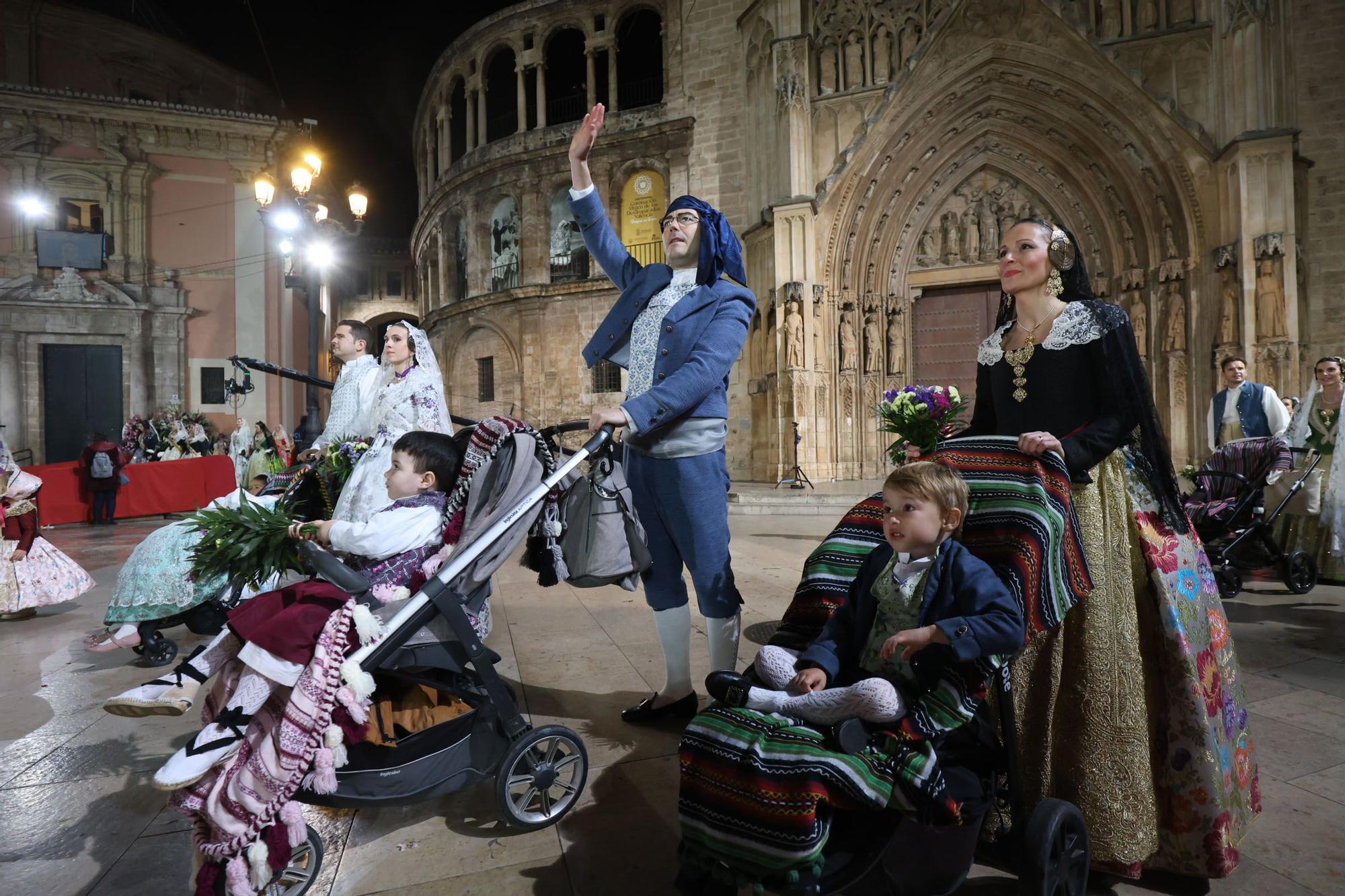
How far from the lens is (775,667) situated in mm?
1726

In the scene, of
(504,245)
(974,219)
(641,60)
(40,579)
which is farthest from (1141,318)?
(504,245)

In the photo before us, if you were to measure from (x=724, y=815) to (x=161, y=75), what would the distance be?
33.3 m

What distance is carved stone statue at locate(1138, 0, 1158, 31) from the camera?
43.2ft

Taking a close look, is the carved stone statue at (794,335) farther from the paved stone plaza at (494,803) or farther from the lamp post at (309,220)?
the paved stone plaza at (494,803)

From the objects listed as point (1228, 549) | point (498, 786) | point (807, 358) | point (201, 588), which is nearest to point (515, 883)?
point (498, 786)

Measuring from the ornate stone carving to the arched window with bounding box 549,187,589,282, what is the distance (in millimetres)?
16893

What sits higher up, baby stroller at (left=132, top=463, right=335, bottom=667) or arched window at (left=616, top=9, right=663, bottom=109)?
arched window at (left=616, top=9, right=663, bottom=109)

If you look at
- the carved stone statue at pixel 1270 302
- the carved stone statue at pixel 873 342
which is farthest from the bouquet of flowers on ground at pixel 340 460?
the carved stone statue at pixel 1270 302

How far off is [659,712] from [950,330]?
15004mm

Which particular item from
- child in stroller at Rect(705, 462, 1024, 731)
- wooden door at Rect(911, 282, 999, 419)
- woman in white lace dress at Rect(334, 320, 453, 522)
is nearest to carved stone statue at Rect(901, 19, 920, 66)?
wooden door at Rect(911, 282, 999, 419)

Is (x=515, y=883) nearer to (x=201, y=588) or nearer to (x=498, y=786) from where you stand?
(x=498, y=786)

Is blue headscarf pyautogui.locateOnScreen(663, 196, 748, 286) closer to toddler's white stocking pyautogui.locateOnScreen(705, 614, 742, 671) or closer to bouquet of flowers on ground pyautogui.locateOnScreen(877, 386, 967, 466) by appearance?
bouquet of flowers on ground pyautogui.locateOnScreen(877, 386, 967, 466)

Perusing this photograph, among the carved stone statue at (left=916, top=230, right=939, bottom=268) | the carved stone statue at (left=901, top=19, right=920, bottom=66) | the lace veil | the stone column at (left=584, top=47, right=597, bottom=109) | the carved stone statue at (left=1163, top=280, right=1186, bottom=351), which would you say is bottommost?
the lace veil

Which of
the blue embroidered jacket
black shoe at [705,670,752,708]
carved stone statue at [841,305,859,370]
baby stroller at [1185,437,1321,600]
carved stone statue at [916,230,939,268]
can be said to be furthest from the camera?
carved stone statue at [916,230,939,268]
